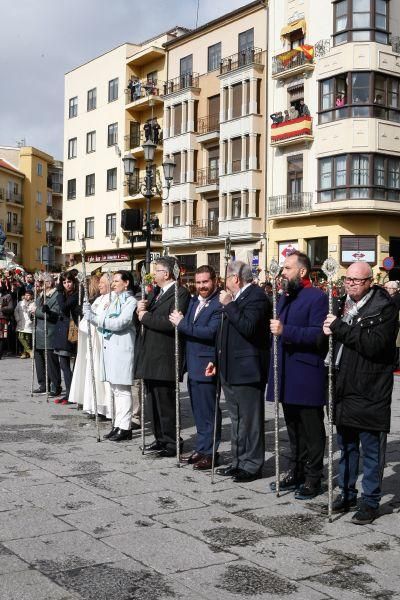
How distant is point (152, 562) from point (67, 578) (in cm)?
55

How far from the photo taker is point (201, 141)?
41.9m

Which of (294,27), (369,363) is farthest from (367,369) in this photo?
(294,27)

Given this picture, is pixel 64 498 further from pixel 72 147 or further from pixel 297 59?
pixel 72 147

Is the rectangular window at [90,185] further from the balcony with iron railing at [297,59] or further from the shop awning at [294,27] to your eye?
the shop awning at [294,27]

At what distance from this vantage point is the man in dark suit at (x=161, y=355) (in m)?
8.14

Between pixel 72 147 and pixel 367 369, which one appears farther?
pixel 72 147

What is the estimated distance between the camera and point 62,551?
5.02 meters

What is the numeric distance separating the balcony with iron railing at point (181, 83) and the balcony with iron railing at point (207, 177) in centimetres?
464

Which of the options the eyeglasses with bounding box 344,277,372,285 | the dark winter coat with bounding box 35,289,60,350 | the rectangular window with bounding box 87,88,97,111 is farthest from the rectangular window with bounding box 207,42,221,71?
the eyeglasses with bounding box 344,277,372,285

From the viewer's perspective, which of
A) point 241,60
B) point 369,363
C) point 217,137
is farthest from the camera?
Answer: point 217,137

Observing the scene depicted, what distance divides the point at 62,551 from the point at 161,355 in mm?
3345

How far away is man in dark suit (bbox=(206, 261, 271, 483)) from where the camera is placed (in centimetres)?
705

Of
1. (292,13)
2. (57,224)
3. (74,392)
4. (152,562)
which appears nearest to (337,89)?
(292,13)

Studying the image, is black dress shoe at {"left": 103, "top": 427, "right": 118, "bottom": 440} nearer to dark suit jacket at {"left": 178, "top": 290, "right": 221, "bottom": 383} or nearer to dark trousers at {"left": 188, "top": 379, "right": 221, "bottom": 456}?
dark trousers at {"left": 188, "top": 379, "right": 221, "bottom": 456}
